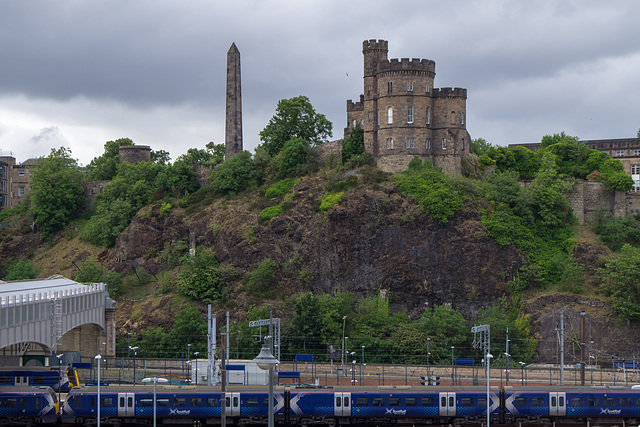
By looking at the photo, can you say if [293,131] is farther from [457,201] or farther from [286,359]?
[286,359]

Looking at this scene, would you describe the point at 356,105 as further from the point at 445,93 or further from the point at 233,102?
the point at 233,102

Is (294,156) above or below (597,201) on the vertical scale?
above

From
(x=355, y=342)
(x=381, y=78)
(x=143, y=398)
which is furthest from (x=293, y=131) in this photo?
(x=143, y=398)

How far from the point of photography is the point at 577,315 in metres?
85.5

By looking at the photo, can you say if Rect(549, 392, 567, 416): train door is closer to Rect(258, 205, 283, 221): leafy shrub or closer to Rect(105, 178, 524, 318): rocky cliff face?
Rect(105, 178, 524, 318): rocky cliff face

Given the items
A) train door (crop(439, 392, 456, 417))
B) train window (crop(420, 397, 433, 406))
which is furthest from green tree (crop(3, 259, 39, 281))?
train door (crop(439, 392, 456, 417))

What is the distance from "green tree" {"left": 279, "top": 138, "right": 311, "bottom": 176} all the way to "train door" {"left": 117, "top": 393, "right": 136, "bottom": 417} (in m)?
52.9

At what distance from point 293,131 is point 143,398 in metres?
61.6

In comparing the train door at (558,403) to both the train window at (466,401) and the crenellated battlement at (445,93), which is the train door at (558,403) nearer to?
the train window at (466,401)

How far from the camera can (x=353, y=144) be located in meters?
100

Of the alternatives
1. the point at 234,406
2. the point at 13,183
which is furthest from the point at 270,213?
the point at 13,183

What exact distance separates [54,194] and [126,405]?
236ft

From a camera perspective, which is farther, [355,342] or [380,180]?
[380,180]

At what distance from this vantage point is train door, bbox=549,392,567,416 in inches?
2190
